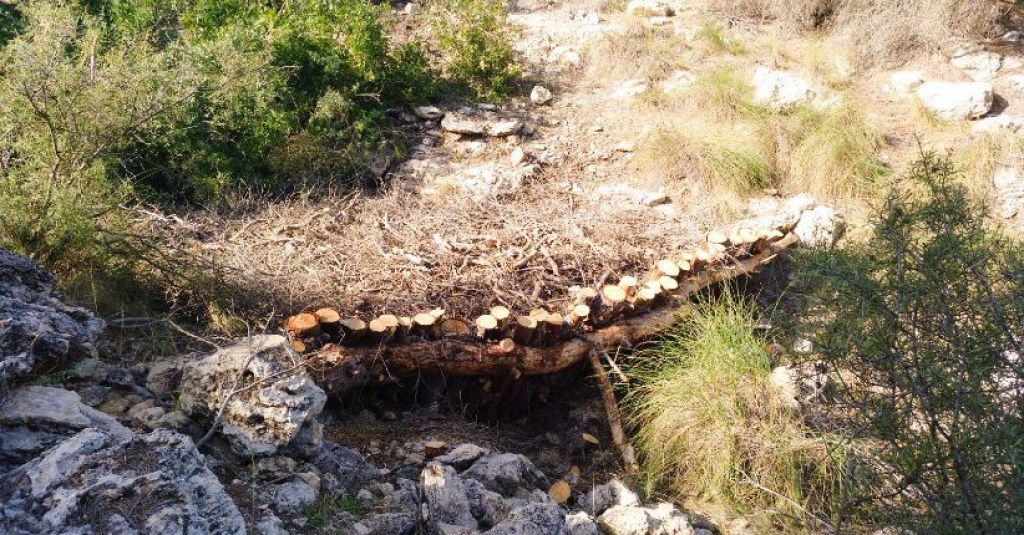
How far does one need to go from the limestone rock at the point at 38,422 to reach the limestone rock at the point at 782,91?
19.6ft

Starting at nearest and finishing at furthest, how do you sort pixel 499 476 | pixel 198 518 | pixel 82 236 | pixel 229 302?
pixel 198 518 < pixel 499 476 < pixel 82 236 < pixel 229 302

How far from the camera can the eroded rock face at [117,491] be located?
2250 mm

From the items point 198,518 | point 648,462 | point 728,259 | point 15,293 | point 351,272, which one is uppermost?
point 15,293

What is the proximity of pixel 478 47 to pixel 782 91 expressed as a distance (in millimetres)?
2608

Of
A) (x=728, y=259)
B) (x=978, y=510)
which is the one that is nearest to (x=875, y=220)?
(x=978, y=510)

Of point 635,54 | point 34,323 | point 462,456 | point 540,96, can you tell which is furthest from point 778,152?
point 34,323

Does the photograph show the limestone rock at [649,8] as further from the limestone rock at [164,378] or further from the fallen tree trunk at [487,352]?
the limestone rock at [164,378]

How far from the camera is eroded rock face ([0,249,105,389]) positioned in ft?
9.57

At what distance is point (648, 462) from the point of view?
454 centimetres

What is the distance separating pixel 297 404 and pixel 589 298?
1969mm

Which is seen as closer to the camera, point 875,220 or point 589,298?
point 875,220

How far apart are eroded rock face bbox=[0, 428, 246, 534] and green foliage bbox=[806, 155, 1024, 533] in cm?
186

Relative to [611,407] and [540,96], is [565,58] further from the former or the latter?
[611,407]

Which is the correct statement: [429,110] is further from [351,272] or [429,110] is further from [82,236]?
[82,236]
